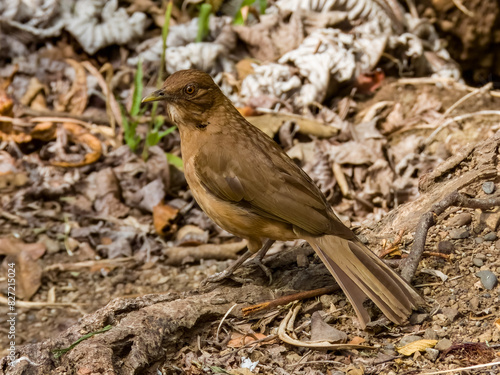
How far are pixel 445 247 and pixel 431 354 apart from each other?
0.86 meters

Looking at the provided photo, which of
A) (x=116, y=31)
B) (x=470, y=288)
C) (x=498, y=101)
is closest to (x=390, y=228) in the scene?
(x=470, y=288)

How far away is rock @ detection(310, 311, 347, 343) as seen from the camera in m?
2.97

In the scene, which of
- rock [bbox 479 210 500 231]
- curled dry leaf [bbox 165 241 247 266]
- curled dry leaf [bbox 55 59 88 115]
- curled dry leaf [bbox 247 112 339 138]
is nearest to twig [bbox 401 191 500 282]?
rock [bbox 479 210 500 231]

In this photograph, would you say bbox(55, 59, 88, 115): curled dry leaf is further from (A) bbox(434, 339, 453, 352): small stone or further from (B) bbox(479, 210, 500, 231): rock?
(A) bbox(434, 339, 453, 352): small stone

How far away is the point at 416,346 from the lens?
113 inches

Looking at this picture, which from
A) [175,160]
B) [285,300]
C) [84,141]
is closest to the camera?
[285,300]

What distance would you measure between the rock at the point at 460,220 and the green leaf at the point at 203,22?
4.32 m

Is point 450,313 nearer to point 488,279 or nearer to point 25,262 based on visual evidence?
point 488,279

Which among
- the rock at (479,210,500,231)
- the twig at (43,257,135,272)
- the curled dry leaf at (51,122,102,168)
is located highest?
the rock at (479,210,500,231)

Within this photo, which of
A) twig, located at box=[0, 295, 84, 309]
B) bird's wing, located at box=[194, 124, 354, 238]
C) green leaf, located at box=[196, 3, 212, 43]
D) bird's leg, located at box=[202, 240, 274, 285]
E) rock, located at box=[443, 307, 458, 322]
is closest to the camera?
rock, located at box=[443, 307, 458, 322]

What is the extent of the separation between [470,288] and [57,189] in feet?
14.0

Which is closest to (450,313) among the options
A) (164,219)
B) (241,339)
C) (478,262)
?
(478,262)

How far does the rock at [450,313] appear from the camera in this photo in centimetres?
301

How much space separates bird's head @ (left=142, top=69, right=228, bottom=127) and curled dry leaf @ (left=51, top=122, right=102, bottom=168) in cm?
256
